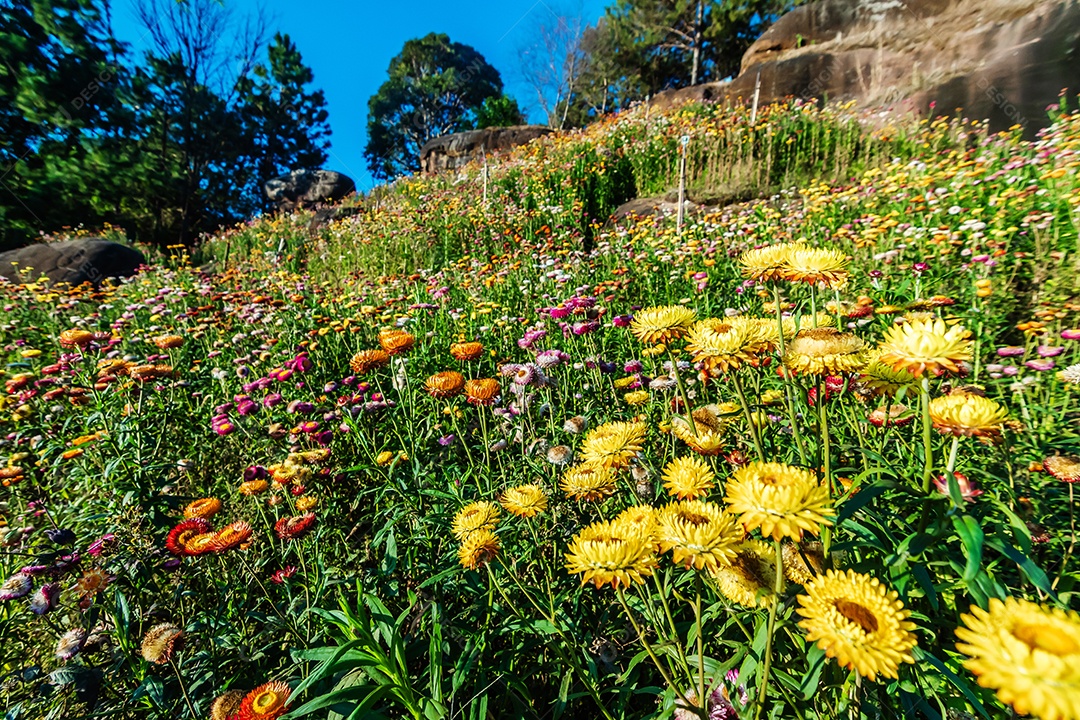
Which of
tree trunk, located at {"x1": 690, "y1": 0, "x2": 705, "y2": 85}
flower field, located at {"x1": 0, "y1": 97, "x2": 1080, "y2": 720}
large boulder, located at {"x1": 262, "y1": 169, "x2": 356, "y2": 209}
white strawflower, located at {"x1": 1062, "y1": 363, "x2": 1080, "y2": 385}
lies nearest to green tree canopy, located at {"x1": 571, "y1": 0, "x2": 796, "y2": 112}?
tree trunk, located at {"x1": 690, "y1": 0, "x2": 705, "y2": 85}

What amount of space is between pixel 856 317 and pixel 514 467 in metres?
1.60

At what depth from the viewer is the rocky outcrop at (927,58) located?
25.1 feet

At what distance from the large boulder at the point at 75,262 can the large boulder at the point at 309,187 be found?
11.5 m

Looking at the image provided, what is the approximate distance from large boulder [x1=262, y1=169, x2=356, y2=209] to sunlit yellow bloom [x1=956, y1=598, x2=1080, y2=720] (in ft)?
70.1

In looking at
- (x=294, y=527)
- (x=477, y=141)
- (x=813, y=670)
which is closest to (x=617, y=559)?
(x=813, y=670)

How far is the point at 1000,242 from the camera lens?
272 cm

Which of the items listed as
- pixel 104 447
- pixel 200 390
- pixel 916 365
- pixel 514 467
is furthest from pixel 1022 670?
pixel 200 390

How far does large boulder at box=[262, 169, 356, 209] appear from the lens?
18.8 metres

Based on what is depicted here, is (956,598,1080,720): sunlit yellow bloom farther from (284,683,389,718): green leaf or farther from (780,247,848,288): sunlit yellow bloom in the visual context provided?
(284,683,389,718): green leaf

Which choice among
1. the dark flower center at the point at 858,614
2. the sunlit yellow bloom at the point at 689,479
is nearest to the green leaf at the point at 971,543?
the dark flower center at the point at 858,614

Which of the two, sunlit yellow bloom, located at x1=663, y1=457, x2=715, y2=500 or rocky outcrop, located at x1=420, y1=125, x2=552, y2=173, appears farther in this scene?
rocky outcrop, located at x1=420, y1=125, x2=552, y2=173

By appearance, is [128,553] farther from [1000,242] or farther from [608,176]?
[608,176]

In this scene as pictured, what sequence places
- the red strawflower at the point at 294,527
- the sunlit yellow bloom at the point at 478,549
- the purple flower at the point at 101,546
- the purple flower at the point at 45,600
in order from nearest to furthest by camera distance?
1. the sunlit yellow bloom at the point at 478,549
2. the purple flower at the point at 45,600
3. the red strawflower at the point at 294,527
4. the purple flower at the point at 101,546

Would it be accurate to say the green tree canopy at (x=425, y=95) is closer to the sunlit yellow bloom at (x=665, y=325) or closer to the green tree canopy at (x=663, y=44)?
the green tree canopy at (x=663, y=44)
